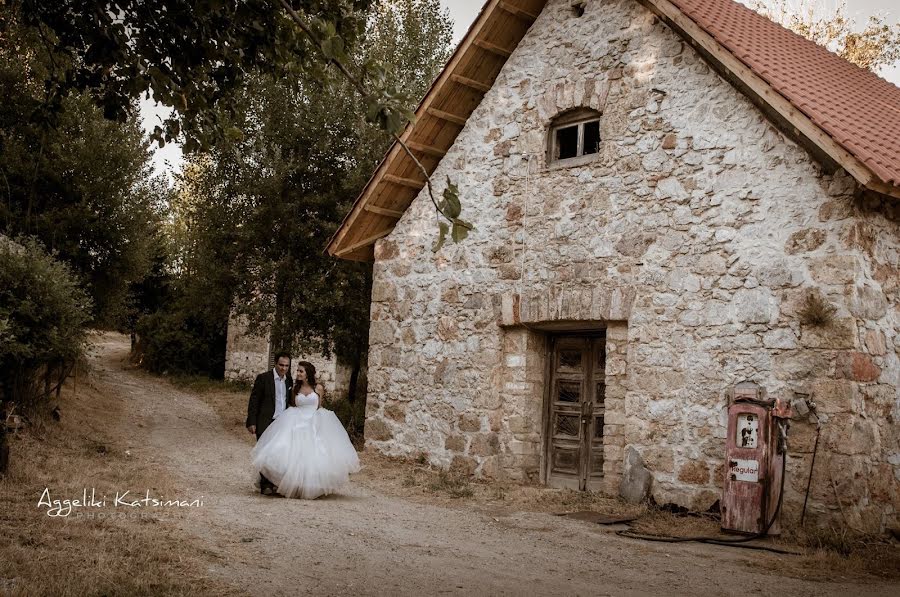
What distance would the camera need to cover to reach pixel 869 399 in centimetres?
750

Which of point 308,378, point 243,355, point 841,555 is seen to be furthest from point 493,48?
point 243,355

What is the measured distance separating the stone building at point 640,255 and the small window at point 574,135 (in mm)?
26

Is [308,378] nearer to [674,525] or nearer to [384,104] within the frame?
[674,525]

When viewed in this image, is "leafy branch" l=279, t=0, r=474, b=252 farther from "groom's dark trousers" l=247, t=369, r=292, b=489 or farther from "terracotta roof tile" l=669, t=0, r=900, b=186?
"groom's dark trousers" l=247, t=369, r=292, b=489

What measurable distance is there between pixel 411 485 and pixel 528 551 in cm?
348

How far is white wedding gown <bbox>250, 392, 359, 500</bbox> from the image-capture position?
7.93 m

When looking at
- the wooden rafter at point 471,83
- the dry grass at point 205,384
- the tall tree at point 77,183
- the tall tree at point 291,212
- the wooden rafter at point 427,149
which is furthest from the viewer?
the dry grass at point 205,384

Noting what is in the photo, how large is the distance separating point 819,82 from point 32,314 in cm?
1001

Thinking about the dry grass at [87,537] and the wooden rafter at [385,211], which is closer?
the dry grass at [87,537]

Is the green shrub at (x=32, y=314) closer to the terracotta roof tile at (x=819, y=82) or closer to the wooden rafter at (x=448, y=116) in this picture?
the wooden rafter at (x=448, y=116)

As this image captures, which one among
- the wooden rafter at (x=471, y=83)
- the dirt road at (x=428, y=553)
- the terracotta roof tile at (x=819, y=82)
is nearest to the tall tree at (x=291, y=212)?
the wooden rafter at (x=471, y=83)

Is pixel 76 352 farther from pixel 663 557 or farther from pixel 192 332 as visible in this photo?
pixel 192 332

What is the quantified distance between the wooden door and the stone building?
3 cm

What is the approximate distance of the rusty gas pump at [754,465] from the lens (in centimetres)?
715
